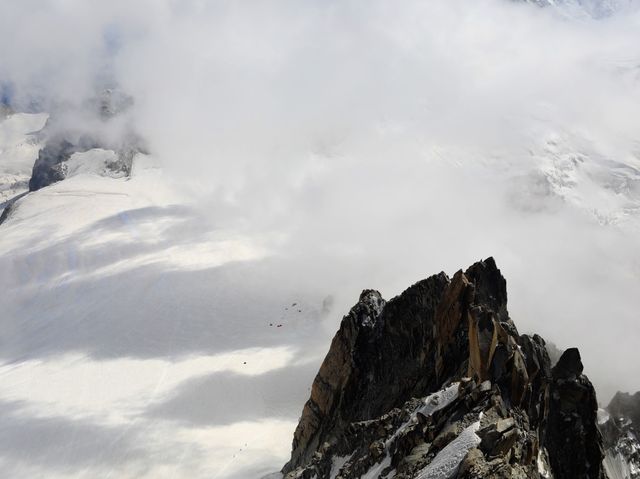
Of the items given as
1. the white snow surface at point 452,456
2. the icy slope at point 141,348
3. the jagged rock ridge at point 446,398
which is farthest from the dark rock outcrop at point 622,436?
the white snow surface at point 452,456

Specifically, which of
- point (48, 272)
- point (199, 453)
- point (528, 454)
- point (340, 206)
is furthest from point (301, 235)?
point (528, 454)

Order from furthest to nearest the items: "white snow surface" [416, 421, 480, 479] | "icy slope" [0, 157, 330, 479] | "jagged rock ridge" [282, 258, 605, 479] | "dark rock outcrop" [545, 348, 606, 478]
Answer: "icy slope" [0, 157, 330, 479] < "dark rock outcrop" [545, 348, 606, 478] < "jagged rock ridge" [282, 258, 605, 479] < "white snow surface" [416, 421, 480, 479]

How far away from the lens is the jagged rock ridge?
26.0m

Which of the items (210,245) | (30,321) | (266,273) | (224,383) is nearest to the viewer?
(224,383)

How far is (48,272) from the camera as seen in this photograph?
119 meters

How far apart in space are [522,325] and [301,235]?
48825 mm

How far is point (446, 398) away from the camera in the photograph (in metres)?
31.1

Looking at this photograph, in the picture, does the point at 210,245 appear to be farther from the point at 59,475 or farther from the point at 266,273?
the point at 59,475

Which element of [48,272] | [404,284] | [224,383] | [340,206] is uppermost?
[340,206]

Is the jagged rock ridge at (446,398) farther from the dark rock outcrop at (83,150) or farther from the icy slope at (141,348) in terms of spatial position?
the dark rock outcrop at (83,150)

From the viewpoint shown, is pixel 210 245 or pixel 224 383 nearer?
pixel 224 383

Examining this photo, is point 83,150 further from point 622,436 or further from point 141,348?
point 622,436

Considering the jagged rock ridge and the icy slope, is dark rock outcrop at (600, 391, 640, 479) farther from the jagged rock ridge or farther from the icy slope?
the icy slope

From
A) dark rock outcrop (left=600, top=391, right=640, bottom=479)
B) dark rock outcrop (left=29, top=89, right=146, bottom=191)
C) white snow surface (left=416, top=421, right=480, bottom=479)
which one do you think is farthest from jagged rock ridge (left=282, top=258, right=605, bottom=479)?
dark rock outcrop (left=29, top=89, right=146, bottom=191)
